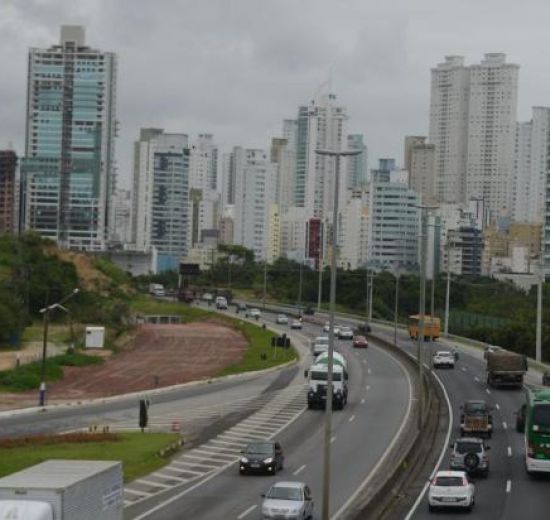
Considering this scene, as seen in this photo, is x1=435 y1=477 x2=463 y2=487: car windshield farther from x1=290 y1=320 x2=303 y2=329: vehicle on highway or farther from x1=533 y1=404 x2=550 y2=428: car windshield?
x1=290 y1=320 x2=303 y2=329: vehicle on highway

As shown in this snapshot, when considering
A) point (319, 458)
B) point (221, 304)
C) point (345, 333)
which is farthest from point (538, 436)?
point (221, 304)

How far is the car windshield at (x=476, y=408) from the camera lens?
52044 mm

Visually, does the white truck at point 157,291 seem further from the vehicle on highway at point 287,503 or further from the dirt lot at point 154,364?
the vehicle on highway at point 287,503

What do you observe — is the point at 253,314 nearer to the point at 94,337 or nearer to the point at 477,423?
the point at 94,337

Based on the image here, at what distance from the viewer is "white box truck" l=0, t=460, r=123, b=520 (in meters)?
19.5

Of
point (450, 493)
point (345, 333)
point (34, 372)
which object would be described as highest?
point (450, 493)

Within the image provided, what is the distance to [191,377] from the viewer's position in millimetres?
81938

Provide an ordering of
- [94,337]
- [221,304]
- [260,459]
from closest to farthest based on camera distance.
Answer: [260,459] → [94,337] → [221,304]

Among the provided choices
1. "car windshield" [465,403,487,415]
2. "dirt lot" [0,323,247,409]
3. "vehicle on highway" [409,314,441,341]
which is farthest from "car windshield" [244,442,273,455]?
"vehicle on highway" [409,314,441,341]

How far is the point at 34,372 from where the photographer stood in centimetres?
7725

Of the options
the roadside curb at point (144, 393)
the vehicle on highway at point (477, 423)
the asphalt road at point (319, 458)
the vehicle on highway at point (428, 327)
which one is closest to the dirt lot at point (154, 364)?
the roadside curb at point (144, 393)

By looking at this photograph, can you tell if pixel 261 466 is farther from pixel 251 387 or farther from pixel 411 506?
pixel 251 387

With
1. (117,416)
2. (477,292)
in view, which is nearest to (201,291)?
(477,292)

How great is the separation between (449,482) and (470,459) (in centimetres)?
638
